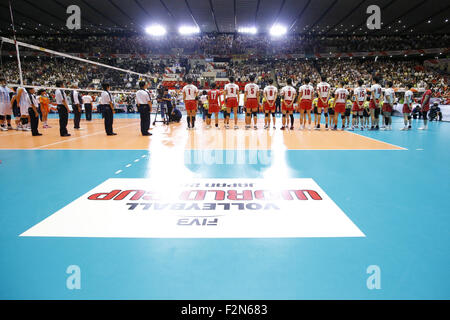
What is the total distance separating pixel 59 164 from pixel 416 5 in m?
29.4

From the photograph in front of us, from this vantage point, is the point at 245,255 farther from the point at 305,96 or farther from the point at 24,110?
the point at 24,110

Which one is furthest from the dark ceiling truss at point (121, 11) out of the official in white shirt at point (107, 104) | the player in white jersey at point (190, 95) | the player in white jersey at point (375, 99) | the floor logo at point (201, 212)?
the floor logo at point (201, 212)

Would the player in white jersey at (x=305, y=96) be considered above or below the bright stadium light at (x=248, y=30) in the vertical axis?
below

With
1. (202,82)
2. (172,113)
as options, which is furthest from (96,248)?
(202,82)

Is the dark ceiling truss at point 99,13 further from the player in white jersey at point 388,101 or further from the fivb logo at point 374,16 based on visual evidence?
the player in white jersey at point 388,101

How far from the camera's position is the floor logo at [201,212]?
8.35ft

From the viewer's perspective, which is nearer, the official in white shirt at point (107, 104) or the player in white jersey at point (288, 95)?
the official in white shirt at point (107, 104)

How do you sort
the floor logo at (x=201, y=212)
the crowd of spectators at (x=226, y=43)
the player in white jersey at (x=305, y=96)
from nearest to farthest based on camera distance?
the floor logo at (x=201, y=212)
the player in white jersey at (x=305, y=96)
the crowd of spectators at (x=226, y=43)

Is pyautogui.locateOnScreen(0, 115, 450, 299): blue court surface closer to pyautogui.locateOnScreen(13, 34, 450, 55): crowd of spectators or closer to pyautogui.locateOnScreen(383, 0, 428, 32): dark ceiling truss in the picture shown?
pyautogui.locateOnScreen(383, 0, 428, 32): dark ceiling truss

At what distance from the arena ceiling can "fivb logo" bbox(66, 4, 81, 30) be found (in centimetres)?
44

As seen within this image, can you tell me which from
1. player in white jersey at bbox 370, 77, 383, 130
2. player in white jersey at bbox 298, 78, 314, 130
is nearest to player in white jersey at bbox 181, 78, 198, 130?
player in white jersey at bbox 298, 78, 314, 130

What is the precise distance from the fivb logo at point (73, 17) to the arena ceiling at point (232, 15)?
1.43ft
